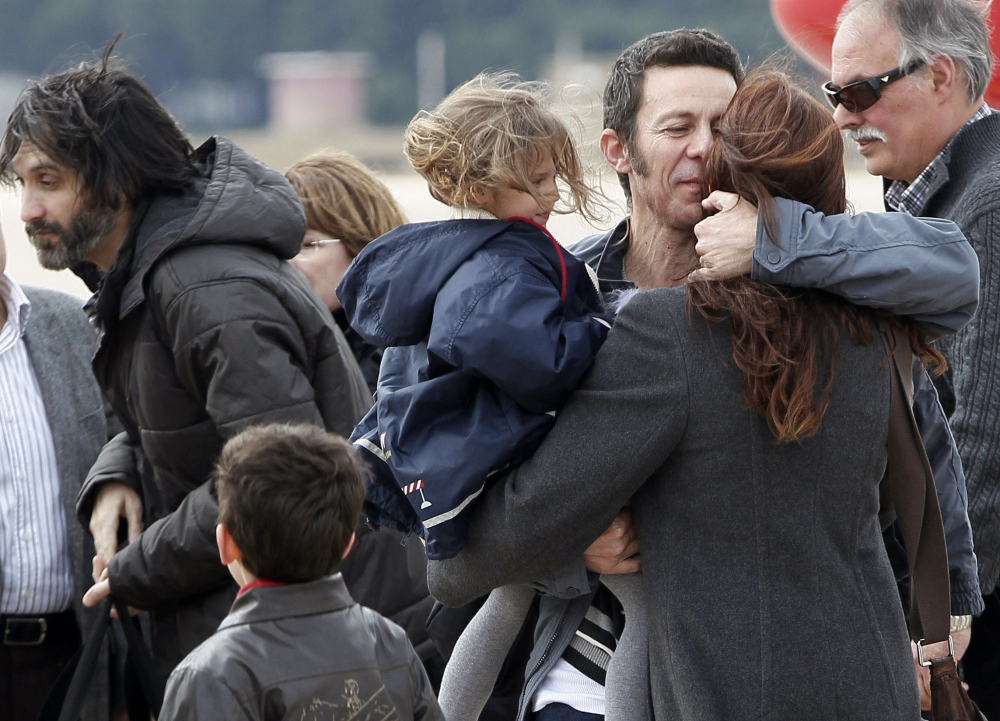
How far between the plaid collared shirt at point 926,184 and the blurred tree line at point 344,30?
50.9m

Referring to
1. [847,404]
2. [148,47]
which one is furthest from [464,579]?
[148,47]

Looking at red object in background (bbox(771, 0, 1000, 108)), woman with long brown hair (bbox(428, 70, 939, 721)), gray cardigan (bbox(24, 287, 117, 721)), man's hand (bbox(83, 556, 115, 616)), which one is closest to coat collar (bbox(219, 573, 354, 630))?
woman with long brown hair (bbox(428, 70, 939, 721))

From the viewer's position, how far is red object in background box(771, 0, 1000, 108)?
4266 mm

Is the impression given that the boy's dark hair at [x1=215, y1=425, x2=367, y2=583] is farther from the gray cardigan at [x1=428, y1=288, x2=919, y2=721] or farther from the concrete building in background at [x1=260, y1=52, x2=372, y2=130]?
the concrete building in background at [x1=260, y1=52, x2=372, y2=130]

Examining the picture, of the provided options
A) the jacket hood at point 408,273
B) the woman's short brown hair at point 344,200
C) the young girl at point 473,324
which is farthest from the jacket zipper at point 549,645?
the woman's short brown hair at point 344,200

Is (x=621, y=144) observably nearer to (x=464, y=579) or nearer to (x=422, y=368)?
(x=422, y=368)

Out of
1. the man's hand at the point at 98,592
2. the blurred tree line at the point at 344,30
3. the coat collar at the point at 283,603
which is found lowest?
the blurred tree line at the point at 344,30

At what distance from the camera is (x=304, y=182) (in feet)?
12.7

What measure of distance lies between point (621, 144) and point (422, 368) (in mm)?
758

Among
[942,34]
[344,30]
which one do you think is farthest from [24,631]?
[344,30]

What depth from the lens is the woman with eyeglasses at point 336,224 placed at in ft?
12.4

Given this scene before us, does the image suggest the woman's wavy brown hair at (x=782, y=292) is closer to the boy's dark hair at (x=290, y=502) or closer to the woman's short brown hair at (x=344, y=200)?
the boy's dark hair at (x=290, y=502)

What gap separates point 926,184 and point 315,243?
1.81 meters

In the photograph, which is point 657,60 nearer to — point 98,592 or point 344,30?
point 98,592
